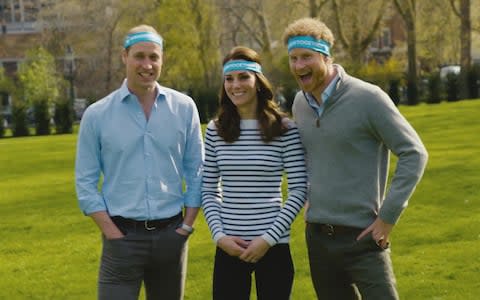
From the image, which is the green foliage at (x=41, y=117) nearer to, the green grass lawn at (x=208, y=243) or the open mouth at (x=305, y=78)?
the green grass lawn at (x=208, y=243)

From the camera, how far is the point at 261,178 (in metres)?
4.54

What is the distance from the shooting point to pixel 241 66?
4602mm

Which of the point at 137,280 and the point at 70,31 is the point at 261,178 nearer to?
the point at 137,280

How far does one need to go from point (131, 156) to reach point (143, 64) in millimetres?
530

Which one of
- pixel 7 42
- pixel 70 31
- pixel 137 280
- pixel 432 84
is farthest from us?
pixel 7 42

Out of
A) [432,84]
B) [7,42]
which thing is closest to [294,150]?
[432,84]

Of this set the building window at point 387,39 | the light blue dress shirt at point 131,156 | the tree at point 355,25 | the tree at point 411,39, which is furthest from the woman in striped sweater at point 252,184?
the building window at point 387,39

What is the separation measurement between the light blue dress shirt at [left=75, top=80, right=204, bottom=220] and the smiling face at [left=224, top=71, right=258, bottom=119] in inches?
13.6

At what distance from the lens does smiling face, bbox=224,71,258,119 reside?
4582mm

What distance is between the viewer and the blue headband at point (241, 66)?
4602 millimetres

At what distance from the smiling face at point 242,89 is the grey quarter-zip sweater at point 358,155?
1.06 feet

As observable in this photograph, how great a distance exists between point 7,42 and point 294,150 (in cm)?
8574

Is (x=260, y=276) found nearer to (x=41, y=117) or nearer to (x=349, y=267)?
(x=349, y=267)

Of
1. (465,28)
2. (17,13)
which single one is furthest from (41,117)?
(17,13)
